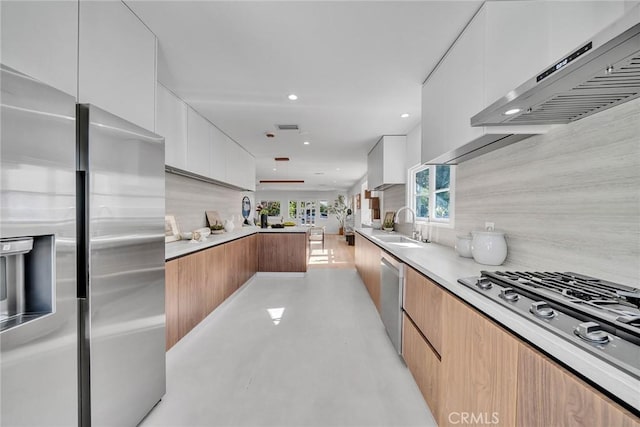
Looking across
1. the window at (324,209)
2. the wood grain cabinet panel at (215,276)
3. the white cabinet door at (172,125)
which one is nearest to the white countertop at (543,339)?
the wood grain cabinet panel at (215,276)

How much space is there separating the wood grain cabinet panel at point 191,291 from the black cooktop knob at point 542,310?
92.1 inches

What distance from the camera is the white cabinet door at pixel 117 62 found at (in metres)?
1.25

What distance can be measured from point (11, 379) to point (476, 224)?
8.79 feet

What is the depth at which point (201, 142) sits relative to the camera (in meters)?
3.30

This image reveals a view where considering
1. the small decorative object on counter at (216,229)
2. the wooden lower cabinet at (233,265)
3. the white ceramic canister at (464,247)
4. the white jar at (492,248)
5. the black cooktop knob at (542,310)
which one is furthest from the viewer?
the small decorative object on counter at (216,229)

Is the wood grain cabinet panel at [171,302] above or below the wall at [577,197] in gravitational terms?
below

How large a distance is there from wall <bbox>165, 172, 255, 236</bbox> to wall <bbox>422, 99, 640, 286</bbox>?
3231 mm

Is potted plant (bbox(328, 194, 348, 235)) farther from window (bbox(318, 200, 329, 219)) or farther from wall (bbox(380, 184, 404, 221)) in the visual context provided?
wall (bbox(380, 184, 404, 221))

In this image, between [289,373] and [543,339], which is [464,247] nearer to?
[543,339]

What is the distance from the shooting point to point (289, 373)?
1959 mm

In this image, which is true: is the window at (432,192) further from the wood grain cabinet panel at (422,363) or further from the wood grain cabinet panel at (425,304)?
the wood grain cabinet panel at (422,363)

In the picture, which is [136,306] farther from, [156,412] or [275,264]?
[275,264]

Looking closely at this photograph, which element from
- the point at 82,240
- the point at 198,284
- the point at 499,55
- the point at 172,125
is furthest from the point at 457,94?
the point at 198,284

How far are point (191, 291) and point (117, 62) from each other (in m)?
1.85
